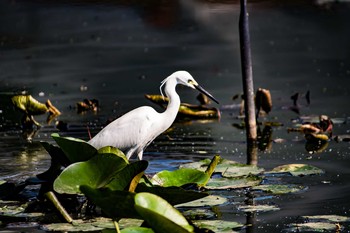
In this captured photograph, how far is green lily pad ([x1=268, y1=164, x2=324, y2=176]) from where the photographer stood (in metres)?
8.25

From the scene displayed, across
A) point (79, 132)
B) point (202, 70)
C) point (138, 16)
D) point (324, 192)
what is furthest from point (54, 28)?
point (324, 192)

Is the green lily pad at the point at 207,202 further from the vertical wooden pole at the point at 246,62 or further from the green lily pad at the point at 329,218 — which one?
the vertical wooden pole at the point at 246,62

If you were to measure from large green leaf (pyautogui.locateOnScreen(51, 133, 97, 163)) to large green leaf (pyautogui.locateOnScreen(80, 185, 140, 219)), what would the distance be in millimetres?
1133

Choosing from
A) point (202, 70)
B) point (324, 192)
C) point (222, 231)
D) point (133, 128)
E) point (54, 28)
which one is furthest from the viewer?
point (54, 28)

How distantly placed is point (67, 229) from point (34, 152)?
10.5 ft

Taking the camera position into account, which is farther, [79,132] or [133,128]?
[79,132]

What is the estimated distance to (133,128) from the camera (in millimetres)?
8594

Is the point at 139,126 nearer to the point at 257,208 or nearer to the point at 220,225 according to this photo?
the point at 257,208

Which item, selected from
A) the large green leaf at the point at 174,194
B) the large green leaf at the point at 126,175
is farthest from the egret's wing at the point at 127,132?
the large green leaf at the point at 174,194

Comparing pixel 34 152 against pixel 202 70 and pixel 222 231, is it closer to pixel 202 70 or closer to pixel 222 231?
pixel 222 231

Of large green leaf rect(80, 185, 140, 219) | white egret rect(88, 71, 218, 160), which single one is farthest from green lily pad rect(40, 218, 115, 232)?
white egret rect(88, 71, 218, 160)

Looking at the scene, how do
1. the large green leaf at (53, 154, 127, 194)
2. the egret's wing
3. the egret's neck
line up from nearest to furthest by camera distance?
the large green leaf at (53, 154, 127, 194), the egret's wing, the egret's neck

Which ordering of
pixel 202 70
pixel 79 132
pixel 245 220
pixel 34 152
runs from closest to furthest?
pixel 245 220 < pixel 34 152 < pixel 79 132 < pixel 202 70

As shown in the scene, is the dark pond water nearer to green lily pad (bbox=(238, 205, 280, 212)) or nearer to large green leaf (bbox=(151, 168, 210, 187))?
green lily pad (bbox=(238, 205, 280, 212))
